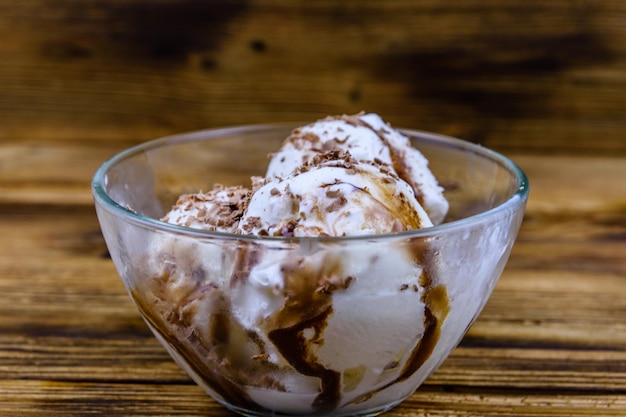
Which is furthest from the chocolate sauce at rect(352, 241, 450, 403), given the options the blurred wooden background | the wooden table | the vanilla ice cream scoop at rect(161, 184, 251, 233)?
the blurred wooden background

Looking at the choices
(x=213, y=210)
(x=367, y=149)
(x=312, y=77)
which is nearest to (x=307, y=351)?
(x=213, y=210)

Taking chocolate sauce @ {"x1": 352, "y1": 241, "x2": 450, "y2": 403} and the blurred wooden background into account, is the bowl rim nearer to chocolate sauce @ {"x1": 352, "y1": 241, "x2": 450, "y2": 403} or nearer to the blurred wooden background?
chocolate sauce @ {"x1": 352, "y1": 241, "x2": 450, "y2": 403}

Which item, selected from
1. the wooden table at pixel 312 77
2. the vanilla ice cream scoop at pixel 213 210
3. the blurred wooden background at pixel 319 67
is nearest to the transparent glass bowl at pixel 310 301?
the vanilla ice cream scoop at pixel 213 210

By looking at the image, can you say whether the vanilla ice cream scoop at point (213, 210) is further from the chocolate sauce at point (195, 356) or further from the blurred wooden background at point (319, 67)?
the blurred wooden background at point (319, 67)

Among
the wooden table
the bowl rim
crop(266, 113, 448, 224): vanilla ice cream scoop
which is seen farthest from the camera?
the wooden table

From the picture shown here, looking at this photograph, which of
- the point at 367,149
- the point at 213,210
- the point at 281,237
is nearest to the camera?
the point at 281,237

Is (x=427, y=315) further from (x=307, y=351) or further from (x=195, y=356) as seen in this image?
(x=195, y=356)

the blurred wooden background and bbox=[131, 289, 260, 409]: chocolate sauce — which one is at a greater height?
bbox=[131, 289, 260, 409]: chocolate sauce
